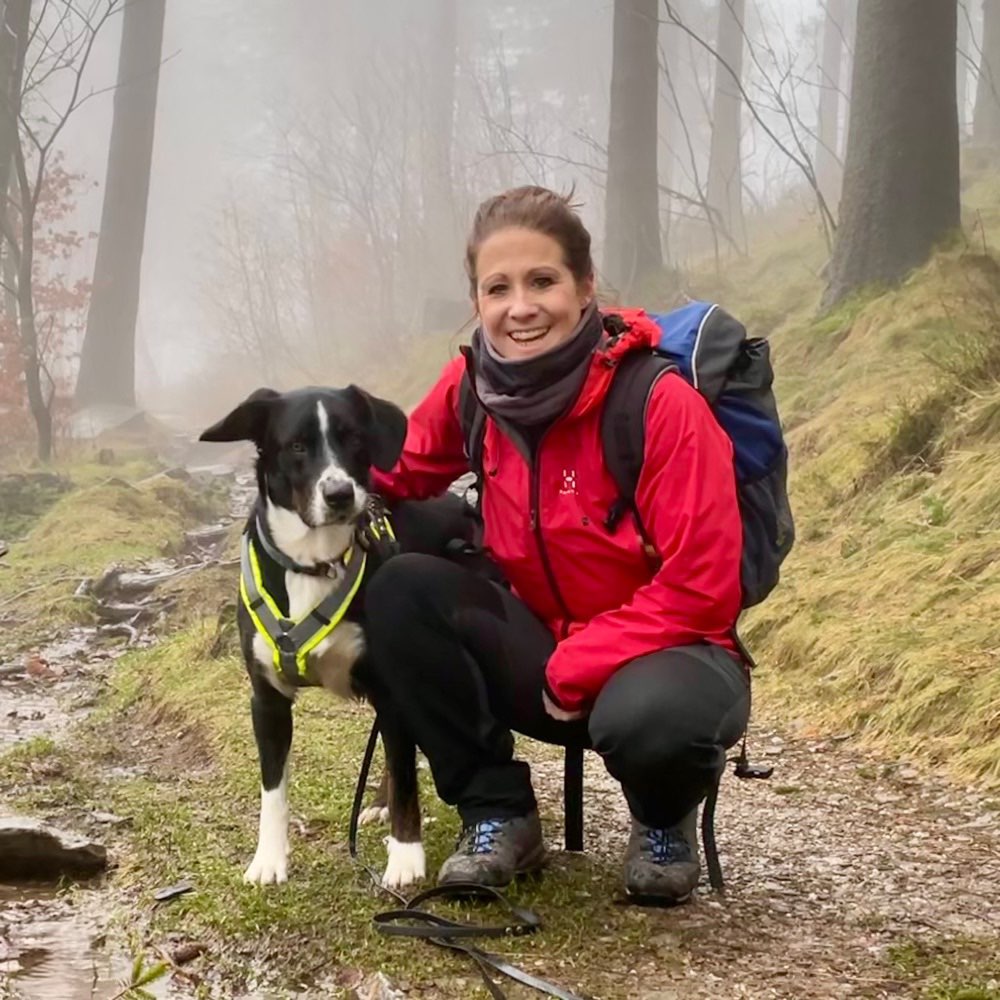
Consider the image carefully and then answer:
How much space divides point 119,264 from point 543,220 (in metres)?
16.0

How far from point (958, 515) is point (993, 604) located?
86cm

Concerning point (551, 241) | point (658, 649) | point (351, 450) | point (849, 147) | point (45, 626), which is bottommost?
point (45, 626)

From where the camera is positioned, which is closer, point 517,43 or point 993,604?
point 993,604

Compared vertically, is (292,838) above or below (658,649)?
below

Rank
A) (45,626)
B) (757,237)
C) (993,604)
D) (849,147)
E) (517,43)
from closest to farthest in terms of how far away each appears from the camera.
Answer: (993,604), (45,626), (849,147), (757,237), (517,43)

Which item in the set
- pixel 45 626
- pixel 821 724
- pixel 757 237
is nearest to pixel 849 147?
pixel 821 724

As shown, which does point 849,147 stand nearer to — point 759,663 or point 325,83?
point 759,663

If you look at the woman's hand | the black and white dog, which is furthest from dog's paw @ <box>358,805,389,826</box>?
the woman's hand

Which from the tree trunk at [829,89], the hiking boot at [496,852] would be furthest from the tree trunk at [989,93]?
Result: the hiking boot at [496,852]

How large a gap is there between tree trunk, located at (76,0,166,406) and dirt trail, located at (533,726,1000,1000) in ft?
48.4

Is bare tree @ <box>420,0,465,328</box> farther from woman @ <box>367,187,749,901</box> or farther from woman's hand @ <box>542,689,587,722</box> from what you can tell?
woman's hand @ <box>542,689,587,722</box>

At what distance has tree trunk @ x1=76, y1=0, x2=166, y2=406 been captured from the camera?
17.6 m

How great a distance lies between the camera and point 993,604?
4297 millimetres

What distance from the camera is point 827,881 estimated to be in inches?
114
